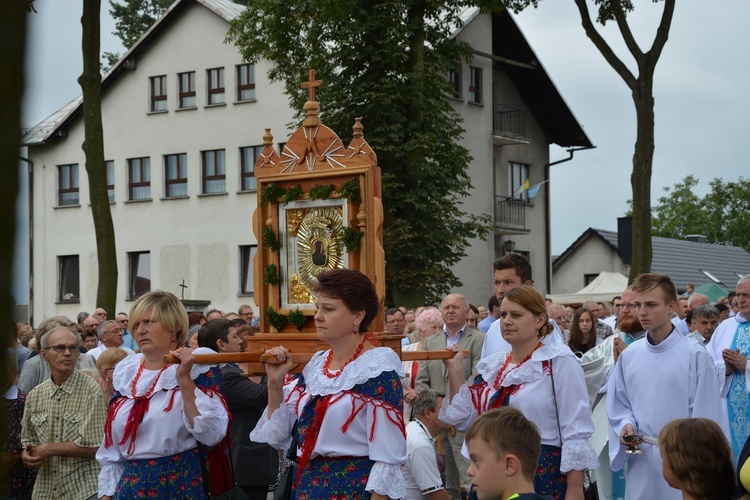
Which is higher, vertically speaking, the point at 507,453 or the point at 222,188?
the point at 222,188

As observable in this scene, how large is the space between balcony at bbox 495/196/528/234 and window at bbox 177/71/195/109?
37.9ft

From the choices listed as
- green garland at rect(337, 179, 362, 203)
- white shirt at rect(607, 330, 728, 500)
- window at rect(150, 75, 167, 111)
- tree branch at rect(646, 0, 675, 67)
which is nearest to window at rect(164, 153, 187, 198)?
window at rect(150, 75, 167, 111)

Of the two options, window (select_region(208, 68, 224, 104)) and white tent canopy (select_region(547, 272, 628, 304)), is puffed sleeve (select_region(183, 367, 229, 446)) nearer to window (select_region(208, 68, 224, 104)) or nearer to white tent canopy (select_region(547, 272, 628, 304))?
white tent canopy (select_region(547, 272, 628, 304))

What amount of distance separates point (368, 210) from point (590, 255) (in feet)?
137

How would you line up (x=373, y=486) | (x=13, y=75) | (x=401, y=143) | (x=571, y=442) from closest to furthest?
(x=13, y=75) < (x=373, y=486) < (x=571, y=442) < (x=401, y=143)

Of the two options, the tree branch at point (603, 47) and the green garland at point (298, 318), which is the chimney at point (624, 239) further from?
the green garland at point (298, 318)

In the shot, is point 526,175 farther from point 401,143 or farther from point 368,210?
point 368,210

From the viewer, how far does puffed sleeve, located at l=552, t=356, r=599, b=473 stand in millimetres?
5148

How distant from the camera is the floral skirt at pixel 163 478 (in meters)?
5.32

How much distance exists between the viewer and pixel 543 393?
5.34 m

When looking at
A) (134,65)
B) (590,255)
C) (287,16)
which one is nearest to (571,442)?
(287,16)

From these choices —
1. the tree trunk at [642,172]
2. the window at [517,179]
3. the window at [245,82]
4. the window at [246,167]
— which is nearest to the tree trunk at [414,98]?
the tree trunk at [642,172]

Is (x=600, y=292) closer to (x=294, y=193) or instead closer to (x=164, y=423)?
(x=294, y=193)

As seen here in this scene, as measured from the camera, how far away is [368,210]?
7.71 meters
